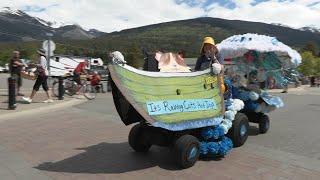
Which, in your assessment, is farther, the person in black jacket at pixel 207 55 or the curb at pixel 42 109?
the curb at pixel 42 109

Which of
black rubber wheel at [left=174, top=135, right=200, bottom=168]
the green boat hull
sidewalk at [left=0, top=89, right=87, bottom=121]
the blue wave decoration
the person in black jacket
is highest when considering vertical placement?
the person in black jacket

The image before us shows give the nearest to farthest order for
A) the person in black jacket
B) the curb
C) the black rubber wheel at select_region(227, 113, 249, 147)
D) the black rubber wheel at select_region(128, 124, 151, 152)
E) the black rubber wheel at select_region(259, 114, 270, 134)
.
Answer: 1. the black rubber wheel at select_region(128, 124, 151, 152)
2. the person in black jacket
3. the black rubber wheel at select_region(227, 113, 249, 147)
4. the black rubber wheel at select_region(259, 114, 270, 134)
5. the curb

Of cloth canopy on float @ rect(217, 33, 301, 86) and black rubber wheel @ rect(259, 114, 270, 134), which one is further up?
cloth canopy on float @ rect(217, 33, 301, 86)

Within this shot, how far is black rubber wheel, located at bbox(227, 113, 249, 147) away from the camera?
8836 millimetres

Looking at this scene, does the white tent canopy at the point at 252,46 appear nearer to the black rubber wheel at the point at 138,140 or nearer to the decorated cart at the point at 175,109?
the decorated cart at the point at 175,109

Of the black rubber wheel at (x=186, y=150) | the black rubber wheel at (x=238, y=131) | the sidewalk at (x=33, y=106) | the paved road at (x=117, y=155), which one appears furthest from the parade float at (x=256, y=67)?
the sidewalk at (x=33, y=106)

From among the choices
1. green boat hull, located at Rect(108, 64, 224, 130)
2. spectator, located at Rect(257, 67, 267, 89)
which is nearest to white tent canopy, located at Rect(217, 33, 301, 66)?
spectator, located at Rect(257, 67, 267, 89)

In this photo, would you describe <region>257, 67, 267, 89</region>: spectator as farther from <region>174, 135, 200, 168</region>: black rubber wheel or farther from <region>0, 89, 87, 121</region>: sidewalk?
<region>0, 89, 87, 121</region>: sidewalk

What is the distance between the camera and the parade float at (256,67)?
10.0 meters

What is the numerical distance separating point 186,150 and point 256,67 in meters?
3.94

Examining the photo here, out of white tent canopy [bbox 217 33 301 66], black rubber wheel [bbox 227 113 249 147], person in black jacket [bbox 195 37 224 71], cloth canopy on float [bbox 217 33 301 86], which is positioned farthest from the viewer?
cloth canopy on float [bbox 217 33 301 86]

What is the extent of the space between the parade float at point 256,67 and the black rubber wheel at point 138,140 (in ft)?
7.73

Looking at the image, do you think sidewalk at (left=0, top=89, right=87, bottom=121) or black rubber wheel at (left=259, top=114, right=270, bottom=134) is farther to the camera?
sidewalk at (left=0, top=89, right=87, bottom=121)

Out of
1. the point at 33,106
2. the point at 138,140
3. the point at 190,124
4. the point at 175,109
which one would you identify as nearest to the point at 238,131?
the point at 190,124
